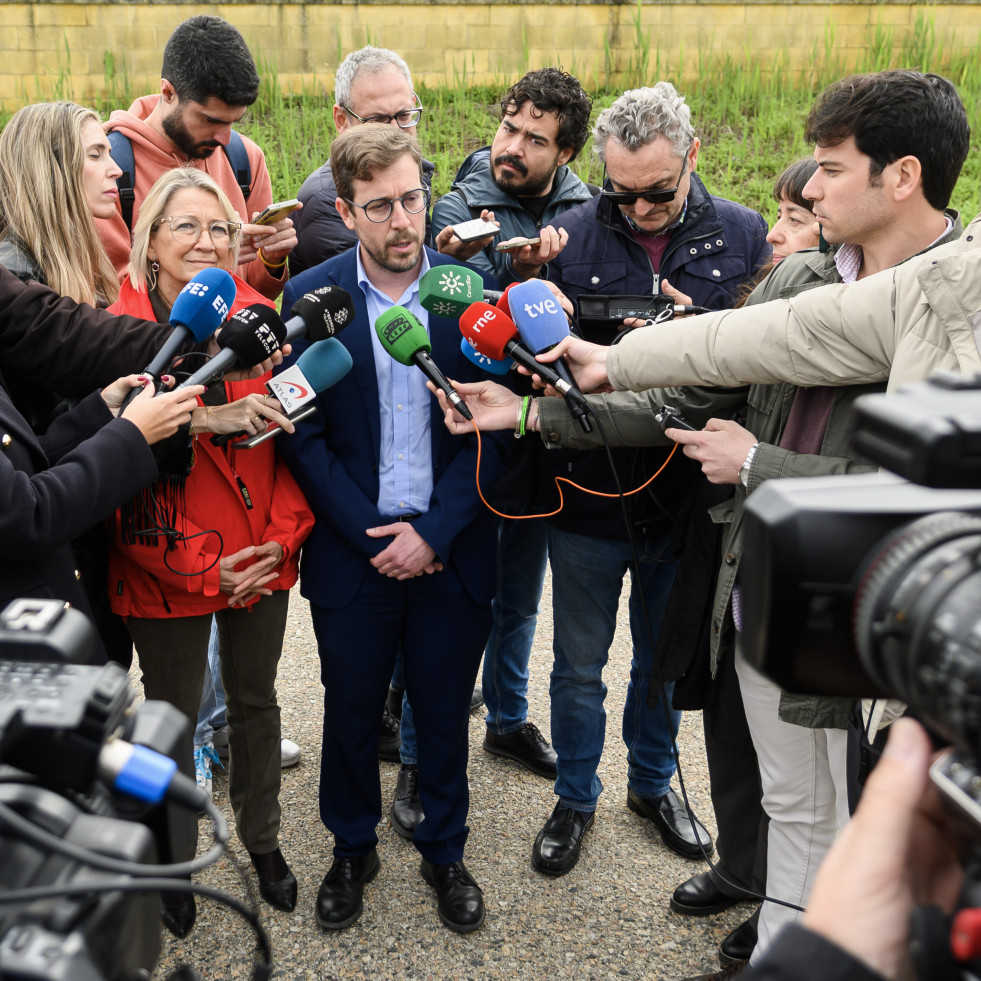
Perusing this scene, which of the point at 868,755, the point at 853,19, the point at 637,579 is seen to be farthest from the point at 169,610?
the point at 853,19

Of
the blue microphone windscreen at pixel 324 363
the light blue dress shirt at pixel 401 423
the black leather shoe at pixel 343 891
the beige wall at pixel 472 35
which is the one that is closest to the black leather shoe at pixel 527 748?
the black leather shoe at pixel 343 891

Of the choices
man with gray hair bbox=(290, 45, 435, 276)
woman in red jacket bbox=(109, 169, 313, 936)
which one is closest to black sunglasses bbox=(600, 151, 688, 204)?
man with gray hair bbox=(290, 45, 435, 276)

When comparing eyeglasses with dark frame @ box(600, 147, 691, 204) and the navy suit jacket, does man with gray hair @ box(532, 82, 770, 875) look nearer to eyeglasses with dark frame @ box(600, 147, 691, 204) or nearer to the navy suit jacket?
eyeglasses with dark frame @ box(600, 147, 691, 204)

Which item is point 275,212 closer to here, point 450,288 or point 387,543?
point 450,288

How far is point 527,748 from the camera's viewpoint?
144 inches

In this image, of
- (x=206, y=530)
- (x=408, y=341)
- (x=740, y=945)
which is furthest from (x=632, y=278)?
(x=740, y=945)

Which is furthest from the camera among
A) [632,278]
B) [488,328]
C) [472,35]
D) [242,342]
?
[472,35]

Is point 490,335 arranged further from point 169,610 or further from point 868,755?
point 868,755

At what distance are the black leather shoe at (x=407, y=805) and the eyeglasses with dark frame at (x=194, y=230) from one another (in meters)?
1.88

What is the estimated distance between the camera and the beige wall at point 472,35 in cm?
917

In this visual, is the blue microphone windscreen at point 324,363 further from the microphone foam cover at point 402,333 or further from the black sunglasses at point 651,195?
the black sunglasses at point 651,195

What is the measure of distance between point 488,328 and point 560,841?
5.58 ft

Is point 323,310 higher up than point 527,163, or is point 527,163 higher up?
point 527,163

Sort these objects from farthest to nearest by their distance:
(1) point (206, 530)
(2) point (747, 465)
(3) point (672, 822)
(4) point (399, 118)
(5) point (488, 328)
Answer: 1. (4) point (399, 118)
2. (3) point (672, 822)
3. (1) point (206, 530)
4. (5) point (488, 328)
5. (2) point (747, 465)
